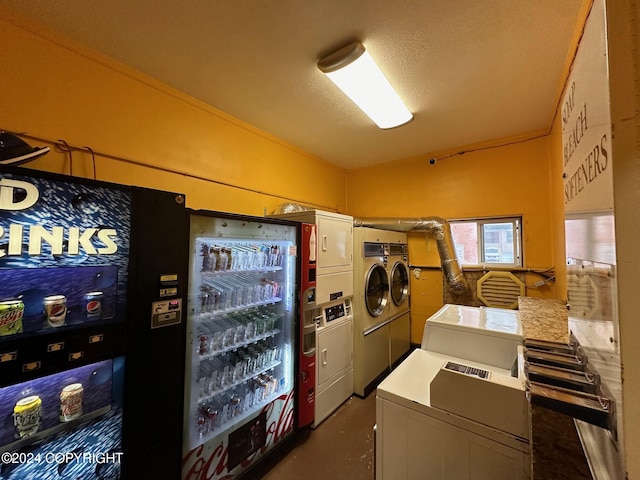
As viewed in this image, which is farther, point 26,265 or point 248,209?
point 248,209

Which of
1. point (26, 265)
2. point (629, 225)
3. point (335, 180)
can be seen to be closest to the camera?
point (629, 225)

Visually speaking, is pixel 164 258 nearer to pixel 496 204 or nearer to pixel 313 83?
pixel 313 83

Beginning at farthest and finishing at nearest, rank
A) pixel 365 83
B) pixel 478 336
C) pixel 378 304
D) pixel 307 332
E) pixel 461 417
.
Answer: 1. pixel 378 304
2. pixel 307 332
3. pixel 365 83
4. pixel 478 336
5. pixel 461 417

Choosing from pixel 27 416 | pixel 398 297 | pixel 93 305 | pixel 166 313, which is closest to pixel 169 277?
pixel 166 313

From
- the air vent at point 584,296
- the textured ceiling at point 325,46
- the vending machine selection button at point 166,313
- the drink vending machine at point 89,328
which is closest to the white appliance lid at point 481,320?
the air vent at point 584,296

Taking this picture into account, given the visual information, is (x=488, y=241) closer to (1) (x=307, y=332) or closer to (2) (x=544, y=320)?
(2) (x=544, y=320)

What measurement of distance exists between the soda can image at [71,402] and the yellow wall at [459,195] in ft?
11.4

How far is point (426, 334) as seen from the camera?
1.85 metres

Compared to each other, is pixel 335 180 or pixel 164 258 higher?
pixel 335 180

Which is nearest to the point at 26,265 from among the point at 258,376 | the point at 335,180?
the point at 258,376

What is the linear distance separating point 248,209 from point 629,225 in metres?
2.59

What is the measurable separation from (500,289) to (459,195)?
3.94 ft

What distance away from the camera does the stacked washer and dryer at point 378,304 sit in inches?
110

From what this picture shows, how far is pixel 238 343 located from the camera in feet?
6.11
